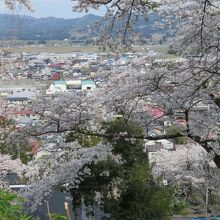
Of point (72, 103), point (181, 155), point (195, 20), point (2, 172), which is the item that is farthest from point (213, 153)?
point (181, 155)

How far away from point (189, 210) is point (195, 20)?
1583 centimetres

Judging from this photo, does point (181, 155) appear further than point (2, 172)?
Yes

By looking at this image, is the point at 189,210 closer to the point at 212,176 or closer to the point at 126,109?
the point at 212,176

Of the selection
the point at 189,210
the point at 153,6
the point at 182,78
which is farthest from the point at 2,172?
the point at 189,210

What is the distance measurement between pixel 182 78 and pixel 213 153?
955 millimetres

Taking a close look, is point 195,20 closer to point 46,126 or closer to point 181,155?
point 46,126

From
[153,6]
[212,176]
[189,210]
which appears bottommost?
[189,210]

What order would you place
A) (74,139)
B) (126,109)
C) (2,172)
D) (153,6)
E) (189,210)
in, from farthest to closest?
(189,210) < (2,172) < (74,139) < (126,109) < (153,6)

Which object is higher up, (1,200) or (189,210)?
(1,200)

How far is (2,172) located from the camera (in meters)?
11.1

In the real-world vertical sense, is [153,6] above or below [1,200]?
above

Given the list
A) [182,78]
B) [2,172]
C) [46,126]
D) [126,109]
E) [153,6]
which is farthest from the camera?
[2,172]

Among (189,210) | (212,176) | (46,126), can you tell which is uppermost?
(46,126)

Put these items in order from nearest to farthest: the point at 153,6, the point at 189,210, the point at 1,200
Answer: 1. the point at 1,200
2. the point at 153,6
3. the point at 189,210
